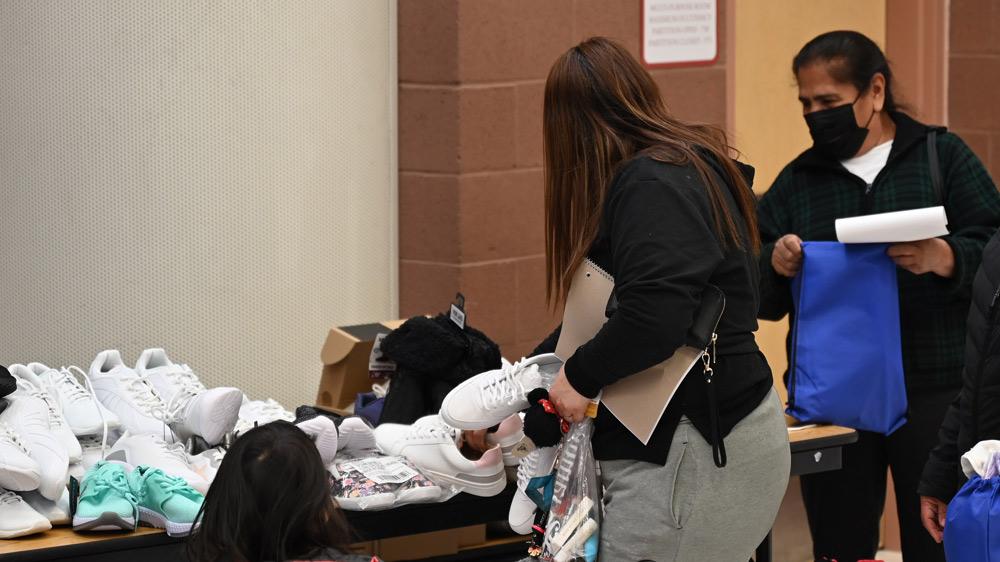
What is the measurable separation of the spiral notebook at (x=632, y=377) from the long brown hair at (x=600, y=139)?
4 centimetres

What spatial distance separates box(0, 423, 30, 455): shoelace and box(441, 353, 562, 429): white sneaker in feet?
2.67

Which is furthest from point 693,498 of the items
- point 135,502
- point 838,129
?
point 838,129

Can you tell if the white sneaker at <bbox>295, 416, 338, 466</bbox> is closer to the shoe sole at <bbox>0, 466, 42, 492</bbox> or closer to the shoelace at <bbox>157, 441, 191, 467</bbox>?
the shoelace at <bbox>157, 441, 191, 467</bbox>

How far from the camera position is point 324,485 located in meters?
2.26

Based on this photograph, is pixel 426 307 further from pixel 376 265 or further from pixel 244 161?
pixel 244 161

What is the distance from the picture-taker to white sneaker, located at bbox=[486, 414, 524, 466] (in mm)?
2908

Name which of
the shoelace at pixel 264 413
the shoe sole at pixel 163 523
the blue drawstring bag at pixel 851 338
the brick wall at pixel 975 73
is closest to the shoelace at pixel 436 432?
the shoelace at pixel 264 413

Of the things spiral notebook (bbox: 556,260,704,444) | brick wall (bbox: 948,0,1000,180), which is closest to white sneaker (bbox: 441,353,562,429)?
spiral notebook (bbox: 556,260,704,444)

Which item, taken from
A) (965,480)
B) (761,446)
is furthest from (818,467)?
(761,446)

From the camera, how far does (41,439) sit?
2705 millimetres

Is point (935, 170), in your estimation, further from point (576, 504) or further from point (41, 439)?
point (41, 439)

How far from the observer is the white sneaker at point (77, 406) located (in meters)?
2.95

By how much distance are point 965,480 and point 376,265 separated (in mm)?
2044

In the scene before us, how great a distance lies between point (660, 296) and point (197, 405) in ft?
3.58
